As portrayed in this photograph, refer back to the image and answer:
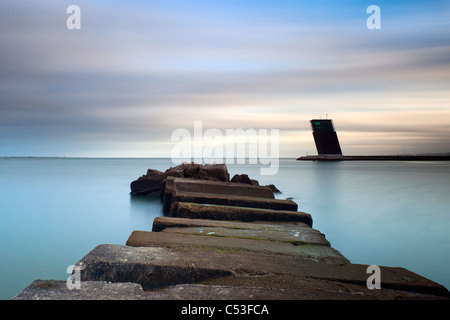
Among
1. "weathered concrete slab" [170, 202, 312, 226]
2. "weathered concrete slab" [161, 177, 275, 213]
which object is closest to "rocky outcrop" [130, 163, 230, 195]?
"weathered concrete slab" [161, 177, 275, 213]

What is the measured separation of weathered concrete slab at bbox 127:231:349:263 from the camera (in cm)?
259

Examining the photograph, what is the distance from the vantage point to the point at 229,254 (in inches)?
93.9

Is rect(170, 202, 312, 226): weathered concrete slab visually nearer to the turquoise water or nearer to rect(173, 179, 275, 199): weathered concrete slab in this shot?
the turquoise water

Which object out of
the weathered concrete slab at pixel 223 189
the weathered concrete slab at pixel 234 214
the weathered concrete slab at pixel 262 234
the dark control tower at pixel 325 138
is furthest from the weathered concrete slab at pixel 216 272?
the dark control tower at pixel 325 138

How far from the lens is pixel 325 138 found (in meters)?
69.6

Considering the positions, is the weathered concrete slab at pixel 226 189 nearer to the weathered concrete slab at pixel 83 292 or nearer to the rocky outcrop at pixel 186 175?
the rocky outcrop at pixel 186 175

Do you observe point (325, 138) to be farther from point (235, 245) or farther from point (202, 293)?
point (202, 293)

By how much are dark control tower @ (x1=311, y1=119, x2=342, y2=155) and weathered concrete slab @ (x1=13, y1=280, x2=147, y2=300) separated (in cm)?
6911

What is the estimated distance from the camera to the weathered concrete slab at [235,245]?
259cm

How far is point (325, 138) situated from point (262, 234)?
69.4 meters

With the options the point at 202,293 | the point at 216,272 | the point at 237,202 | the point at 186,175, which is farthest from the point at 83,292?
the point at 186,175

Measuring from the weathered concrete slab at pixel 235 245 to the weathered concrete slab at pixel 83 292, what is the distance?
856 millimetres

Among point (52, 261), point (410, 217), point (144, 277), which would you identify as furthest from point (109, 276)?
point (410, 217)
